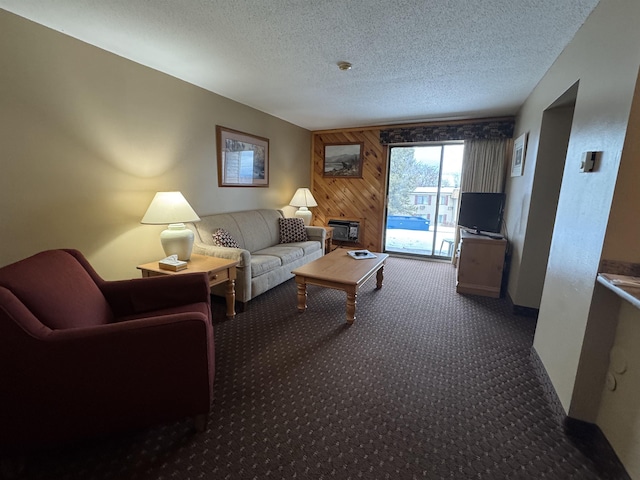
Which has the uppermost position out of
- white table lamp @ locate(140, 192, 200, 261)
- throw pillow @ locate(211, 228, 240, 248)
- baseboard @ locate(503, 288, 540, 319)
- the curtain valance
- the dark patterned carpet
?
the curtain valance

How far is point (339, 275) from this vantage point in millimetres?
2709

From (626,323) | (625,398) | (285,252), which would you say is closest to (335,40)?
(285,252)

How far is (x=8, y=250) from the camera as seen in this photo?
1979 millimetres

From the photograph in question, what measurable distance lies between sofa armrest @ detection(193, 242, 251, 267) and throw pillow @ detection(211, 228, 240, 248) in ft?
0.65

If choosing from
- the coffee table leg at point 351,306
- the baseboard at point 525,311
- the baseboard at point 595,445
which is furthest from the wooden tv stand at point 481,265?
the baseboard at point 595,445

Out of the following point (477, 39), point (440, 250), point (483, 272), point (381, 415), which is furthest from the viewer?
point (440, 250)

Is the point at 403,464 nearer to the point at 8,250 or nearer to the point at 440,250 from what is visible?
the point at 8,250

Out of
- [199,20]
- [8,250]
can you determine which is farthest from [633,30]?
[8,250]

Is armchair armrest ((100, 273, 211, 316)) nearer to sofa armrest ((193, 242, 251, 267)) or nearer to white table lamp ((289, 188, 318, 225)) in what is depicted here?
sofa armrest ((193, 242, 251, 267))

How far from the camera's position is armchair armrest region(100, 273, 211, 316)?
5.78 ft

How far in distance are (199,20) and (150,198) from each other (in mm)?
1666

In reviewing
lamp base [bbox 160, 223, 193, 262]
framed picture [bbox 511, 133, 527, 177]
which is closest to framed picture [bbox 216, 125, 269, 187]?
lamp base [bbox 160, 223, 193, 262]

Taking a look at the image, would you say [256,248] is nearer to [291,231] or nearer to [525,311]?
[291,231]

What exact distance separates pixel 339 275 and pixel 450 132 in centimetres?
329
